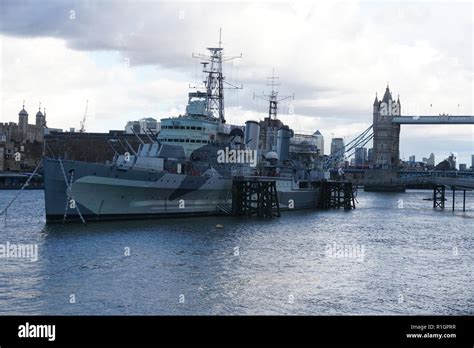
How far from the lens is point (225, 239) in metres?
34.8

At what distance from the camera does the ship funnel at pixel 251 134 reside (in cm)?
6014

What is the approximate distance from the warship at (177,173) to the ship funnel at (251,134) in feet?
0.14

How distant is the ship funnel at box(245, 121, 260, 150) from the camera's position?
60.1 meters

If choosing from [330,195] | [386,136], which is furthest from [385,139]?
[330,195]

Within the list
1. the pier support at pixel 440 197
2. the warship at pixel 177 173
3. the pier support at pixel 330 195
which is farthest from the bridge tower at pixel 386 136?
the warship at pixel 177 173

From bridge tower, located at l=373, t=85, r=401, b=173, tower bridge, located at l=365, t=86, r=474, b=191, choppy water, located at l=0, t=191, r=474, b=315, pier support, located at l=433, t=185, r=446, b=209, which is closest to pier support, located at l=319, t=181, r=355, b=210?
pier support, located at l=433, t=185, r=446, b=209


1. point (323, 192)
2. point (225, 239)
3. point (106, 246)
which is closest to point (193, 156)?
point (225, 239)

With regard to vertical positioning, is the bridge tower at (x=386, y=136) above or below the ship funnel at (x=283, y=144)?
above

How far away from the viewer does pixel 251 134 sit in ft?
198

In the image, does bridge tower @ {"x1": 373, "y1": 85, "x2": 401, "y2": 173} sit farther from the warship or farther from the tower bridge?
the warship

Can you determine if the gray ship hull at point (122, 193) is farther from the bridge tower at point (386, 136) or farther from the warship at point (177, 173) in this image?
the bridge tower at point (386, 136)
